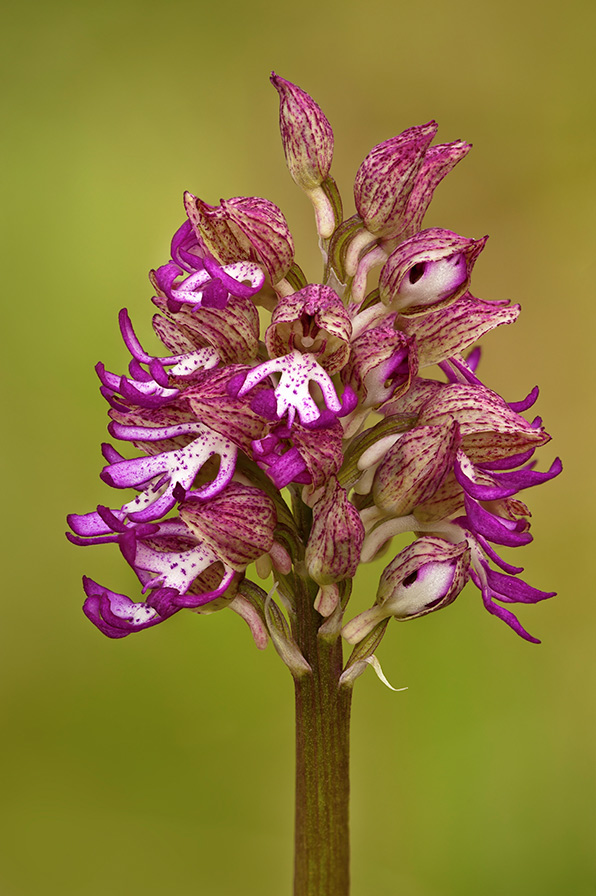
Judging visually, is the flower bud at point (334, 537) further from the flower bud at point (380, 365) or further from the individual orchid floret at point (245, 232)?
the individual orchid floret at point (245, 232)

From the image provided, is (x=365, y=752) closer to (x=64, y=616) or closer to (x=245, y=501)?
(x=64, y=616)

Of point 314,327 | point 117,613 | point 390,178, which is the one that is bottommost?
point 117,613

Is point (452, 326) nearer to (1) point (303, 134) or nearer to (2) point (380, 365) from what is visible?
(2) point (380, 365)

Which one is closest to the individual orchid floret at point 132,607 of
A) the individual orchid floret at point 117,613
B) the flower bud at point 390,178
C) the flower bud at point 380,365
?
the individual orchid floret at point 117,613

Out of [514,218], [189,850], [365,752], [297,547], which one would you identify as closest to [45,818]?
[189,850]

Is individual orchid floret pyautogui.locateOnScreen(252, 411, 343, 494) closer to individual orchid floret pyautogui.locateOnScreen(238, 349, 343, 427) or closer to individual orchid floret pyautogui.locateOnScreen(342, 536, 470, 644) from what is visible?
individual orchid floret pyautogui.locateOnScreen(238, 349, 343, 427)

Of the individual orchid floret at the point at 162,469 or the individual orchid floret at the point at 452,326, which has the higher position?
the individual orchid floret at the point at 452,326

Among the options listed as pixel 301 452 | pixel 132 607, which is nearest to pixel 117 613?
pixel 132 607
